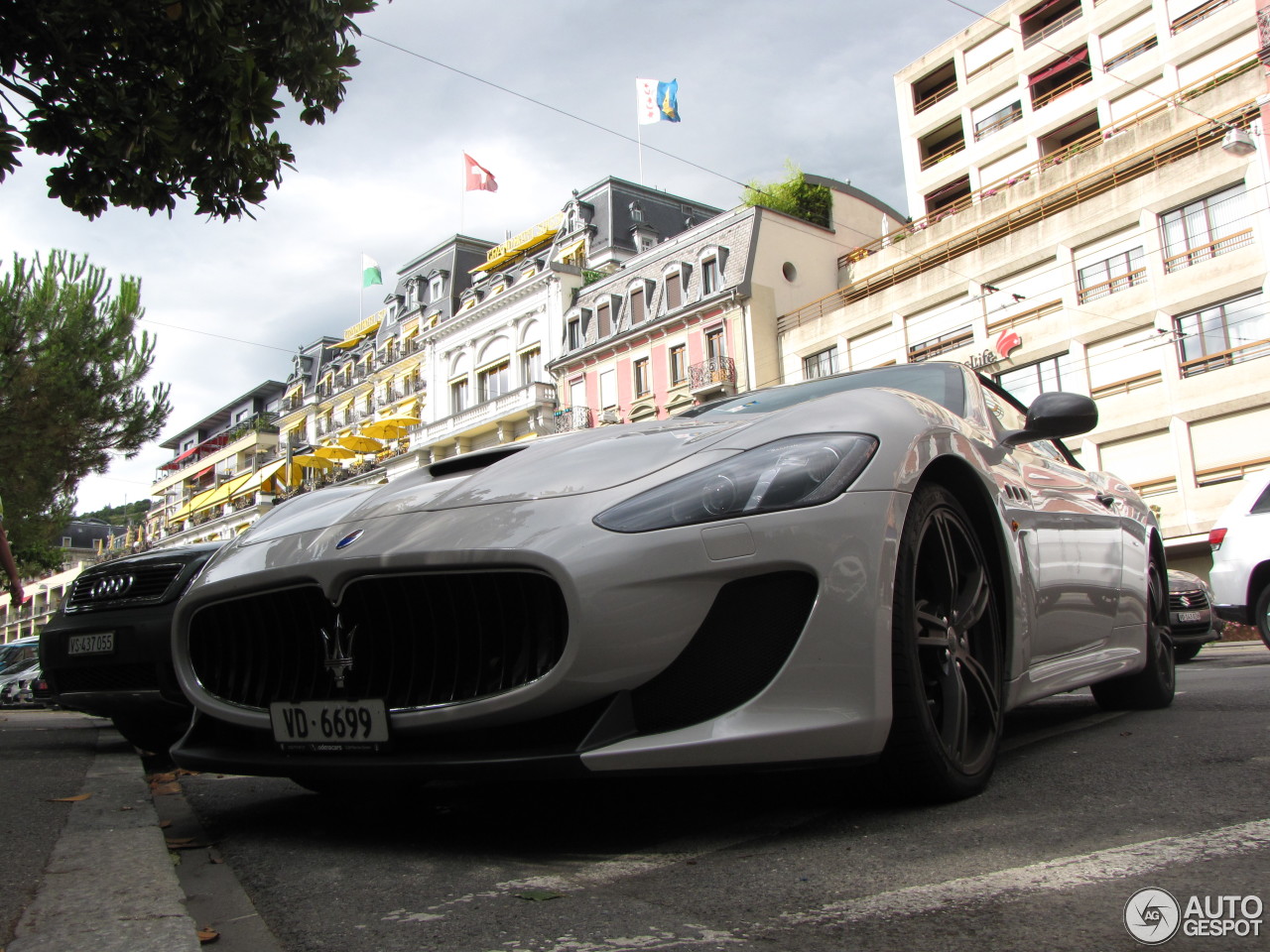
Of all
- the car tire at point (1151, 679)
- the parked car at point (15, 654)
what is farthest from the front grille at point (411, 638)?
the parked car at point (15, 654)

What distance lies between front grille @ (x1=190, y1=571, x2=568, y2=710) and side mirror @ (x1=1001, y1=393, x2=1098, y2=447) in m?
1.73

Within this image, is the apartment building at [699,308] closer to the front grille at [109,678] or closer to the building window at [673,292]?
the building window at [673,292]

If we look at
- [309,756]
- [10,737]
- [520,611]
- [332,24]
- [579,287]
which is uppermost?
[579,287]

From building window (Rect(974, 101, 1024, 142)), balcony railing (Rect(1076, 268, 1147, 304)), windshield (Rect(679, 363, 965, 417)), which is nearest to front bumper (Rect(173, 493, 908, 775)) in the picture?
windshield (Rect(679, 363, 965, 417))

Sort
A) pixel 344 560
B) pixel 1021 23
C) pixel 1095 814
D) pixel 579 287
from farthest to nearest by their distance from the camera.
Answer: pixel 579 287, pixel 1021 23, pixel 344 560, pixel 1095 814

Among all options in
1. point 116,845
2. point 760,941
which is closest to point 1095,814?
point 760,941

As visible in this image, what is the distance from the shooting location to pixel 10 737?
20.7 feet

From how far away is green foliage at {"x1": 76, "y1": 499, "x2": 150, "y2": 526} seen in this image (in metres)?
81.8

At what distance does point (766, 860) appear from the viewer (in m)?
1.92

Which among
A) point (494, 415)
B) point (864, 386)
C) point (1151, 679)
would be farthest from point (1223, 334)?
point (494, 415)

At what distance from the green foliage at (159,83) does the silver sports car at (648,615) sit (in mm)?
3610

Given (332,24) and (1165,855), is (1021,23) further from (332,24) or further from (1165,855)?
(1165,855)

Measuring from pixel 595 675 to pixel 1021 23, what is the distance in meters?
35.7

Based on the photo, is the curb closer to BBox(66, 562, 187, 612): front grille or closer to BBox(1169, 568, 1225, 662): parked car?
BBox(66, 562, 187, 612): front grille
